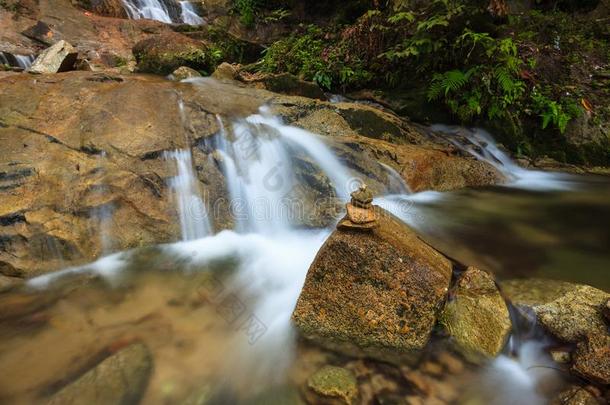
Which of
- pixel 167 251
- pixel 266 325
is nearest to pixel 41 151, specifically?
pixel 167 251

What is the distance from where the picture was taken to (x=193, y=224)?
445 cm

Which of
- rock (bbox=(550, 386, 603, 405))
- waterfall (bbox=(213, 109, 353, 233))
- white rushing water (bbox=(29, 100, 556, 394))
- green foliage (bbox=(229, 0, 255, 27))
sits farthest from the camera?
green foliage (bbox=(229, 0, 255, 27))

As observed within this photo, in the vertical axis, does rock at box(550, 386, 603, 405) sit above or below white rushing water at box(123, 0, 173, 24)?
below

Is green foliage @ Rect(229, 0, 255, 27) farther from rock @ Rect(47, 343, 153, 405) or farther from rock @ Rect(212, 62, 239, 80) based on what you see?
rock @ Rect(47, 343, 153, 405)

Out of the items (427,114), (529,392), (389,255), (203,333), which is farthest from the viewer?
(427,114)

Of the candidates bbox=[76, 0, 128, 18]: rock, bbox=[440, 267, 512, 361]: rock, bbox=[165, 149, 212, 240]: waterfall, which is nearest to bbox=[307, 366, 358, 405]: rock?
bbox=[440, 267, 512, 361]: rock

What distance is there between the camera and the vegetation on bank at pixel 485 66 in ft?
22.3

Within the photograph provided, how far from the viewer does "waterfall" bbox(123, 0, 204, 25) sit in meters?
12.1

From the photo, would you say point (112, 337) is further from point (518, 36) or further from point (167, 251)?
point (518, 36)

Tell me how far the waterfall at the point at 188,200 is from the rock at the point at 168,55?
16.2 ft

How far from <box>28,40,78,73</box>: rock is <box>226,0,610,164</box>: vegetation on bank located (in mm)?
4416

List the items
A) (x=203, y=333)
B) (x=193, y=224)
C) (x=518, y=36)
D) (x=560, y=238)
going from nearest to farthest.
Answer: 1. (x=203, y=333)
2. (x=560, y=238)
3. (x=193, y=224)
4. (x=518, y=36)

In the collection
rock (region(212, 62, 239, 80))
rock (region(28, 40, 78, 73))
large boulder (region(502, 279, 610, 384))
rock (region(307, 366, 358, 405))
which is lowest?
rock (region(307, 366, 358, 405))

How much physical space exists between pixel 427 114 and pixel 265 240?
4.88 metres
